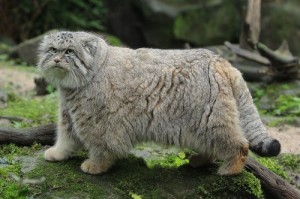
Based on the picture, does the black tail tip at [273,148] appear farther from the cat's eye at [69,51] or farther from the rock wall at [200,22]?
the rock wall at [200,22]

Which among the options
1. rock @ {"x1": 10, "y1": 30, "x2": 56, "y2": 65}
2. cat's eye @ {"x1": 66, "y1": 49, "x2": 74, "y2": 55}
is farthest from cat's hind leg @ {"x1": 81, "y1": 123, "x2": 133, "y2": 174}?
rock @ {"x1": 10, "y1": 30, "x2": 56, "y2": 65}

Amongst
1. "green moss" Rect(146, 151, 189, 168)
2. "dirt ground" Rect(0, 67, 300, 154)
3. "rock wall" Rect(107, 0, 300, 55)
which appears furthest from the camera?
"rock wall" Rect(107, 0, 300, 55)

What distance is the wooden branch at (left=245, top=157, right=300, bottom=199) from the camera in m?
5.50

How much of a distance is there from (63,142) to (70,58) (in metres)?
0.97

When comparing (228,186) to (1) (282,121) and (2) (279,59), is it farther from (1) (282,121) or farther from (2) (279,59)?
(2) (279,59)

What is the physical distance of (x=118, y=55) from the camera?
17.7 ft

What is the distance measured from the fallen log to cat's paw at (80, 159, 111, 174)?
85cm

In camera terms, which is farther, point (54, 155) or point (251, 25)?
point (251, 25)

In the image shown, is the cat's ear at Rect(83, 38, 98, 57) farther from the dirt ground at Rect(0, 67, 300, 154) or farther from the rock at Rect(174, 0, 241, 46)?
the rock at Rect(174, 0, 241, 46)

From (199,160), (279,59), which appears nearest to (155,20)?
(279,59)

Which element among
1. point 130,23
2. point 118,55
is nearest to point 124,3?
point 130,23

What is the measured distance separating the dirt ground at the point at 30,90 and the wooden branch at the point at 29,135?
3283 millimetres

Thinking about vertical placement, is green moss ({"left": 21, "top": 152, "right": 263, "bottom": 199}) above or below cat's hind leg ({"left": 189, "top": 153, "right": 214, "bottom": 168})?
below

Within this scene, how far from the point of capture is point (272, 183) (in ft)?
18.2
